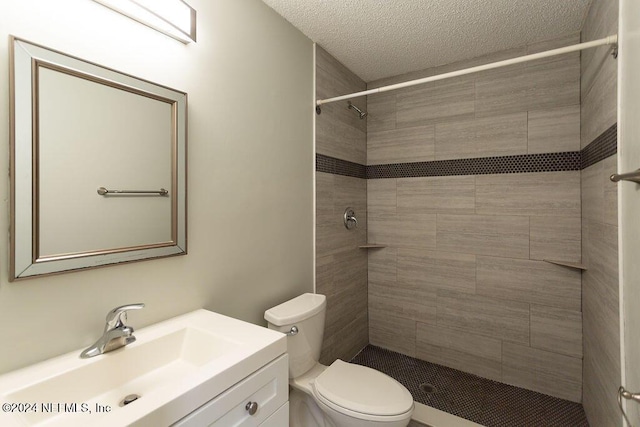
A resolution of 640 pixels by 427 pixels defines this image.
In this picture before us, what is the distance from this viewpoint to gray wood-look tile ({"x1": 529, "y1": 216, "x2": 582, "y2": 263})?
1.95 m

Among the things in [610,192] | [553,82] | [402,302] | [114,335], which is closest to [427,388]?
[402,302]

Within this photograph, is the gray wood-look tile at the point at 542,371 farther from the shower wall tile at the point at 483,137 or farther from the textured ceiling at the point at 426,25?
the textured ceiling at the point at 426,25

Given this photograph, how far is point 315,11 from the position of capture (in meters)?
1.72

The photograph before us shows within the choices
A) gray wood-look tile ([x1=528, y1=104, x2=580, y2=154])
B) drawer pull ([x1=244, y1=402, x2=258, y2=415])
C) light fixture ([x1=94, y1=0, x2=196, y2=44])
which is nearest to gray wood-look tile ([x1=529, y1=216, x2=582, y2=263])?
gray wood-look tile ([x1=528, y1=104, x2=580, y2=154])

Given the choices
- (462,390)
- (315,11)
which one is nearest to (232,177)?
(315,11)

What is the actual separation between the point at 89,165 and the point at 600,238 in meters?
2.26

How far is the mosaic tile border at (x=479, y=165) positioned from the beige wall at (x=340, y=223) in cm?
6

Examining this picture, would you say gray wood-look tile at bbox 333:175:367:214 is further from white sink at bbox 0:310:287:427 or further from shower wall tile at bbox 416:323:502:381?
white sink at bbox 0:310:287:427

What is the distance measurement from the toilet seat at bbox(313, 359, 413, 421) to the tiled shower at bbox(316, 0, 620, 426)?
66cm

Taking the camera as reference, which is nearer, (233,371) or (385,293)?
(233,371)

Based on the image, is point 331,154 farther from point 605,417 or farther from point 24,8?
point 605,417

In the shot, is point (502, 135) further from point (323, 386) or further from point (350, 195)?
point (323, 386)

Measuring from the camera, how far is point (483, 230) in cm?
223

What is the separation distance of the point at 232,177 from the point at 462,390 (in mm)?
2126
